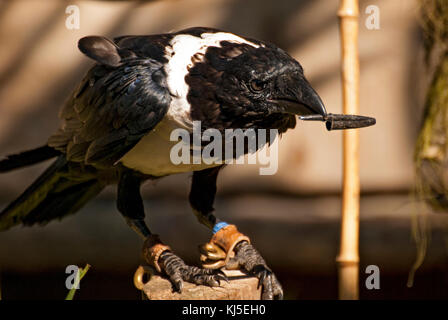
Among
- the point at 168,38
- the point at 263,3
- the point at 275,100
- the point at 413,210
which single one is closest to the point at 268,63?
the point at 275,100

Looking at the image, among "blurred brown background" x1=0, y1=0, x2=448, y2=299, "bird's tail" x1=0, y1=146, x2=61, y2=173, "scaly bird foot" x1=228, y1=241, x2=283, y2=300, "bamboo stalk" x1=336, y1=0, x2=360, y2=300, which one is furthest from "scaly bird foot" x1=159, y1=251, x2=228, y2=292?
"blurred brown background" x1=0, y1=0, x2=448, y2=299

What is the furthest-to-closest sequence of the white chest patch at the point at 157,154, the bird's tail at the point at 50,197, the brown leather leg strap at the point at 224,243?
the bird's tail at the point at 50,197 < the brown leather leg strap at the point at 224,243 < the white chest patch at the point at 157,154

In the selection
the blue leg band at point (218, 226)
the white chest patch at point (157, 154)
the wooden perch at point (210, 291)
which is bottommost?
the wooden perch at point (210, 291)

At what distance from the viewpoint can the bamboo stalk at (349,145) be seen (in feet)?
9.04

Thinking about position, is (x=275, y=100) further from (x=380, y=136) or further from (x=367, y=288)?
(x=367, y=288)

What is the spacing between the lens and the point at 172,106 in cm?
244

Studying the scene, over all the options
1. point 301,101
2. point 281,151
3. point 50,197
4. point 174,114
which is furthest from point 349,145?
point 50,197

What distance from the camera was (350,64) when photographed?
2777 millimetres

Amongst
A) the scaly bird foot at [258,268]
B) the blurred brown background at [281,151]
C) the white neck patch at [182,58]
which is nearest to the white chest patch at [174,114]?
the white neck patch at [182,58]

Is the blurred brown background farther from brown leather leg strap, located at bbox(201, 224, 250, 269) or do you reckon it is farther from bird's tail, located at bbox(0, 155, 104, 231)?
brown leather leg strap, located at bbox(201, 224, 250, 269)

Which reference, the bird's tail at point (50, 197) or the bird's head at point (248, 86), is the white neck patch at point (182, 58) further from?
the bird's tail at point (50, 197)

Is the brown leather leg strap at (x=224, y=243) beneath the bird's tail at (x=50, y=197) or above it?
beneath

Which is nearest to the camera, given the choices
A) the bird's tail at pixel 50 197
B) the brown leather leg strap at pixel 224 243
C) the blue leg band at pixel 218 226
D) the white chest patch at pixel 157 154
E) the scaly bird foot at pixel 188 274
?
the scaly bird foot at pixel 188 274

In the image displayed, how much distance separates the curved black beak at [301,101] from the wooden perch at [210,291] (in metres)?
0.62
